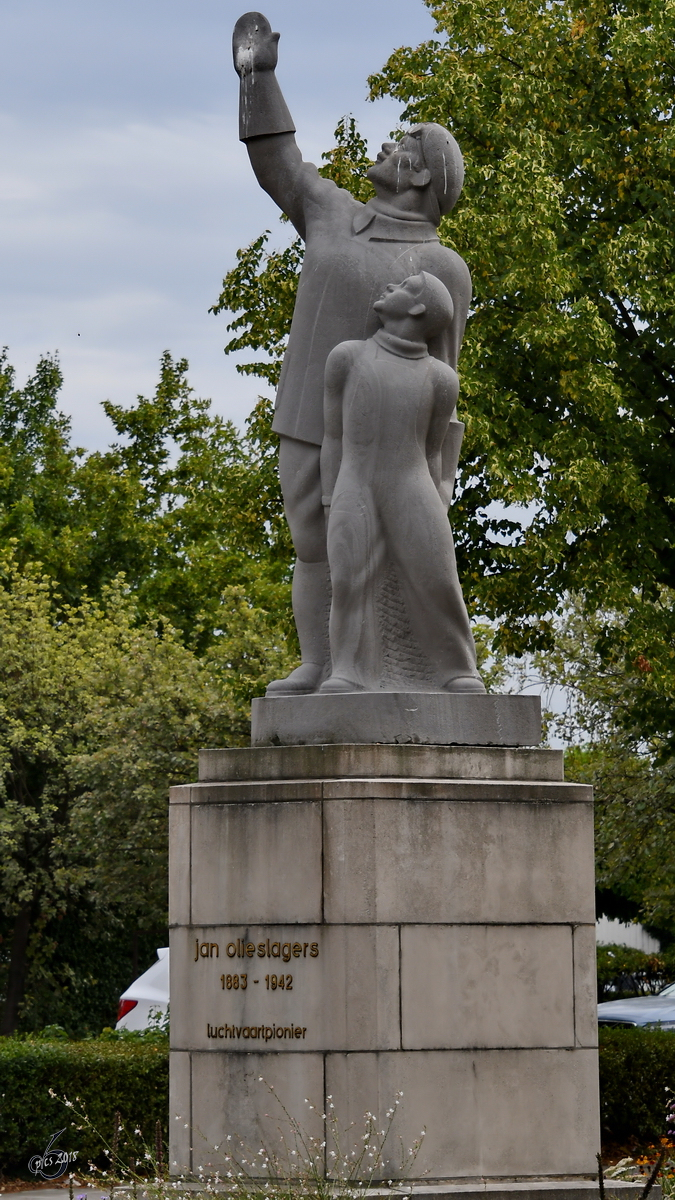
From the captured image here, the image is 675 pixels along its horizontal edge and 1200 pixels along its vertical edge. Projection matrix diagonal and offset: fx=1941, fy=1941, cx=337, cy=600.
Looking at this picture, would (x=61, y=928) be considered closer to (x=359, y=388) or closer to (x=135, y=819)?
(x=135, y=819)

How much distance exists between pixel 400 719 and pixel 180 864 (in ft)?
3.90

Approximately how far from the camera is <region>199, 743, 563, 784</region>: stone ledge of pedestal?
809 cm

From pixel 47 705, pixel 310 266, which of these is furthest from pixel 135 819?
pixel 310 266

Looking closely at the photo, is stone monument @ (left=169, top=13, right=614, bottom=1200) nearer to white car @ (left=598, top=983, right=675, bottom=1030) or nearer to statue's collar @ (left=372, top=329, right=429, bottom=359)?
statue's collar @ (left=372, top=329, right=429, bottom=359)

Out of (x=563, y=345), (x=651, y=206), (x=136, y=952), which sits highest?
(x=651, y=206)

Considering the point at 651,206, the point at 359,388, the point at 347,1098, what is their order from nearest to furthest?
the point at 347,1098
the point at 359,388
the point at 651,206

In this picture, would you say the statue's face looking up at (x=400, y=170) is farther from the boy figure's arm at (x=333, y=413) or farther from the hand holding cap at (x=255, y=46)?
the boy figure's arm at (x=333, y=413)

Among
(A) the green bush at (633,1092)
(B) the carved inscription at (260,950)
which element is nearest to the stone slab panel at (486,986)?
(B) the carved inscription at (260,950)

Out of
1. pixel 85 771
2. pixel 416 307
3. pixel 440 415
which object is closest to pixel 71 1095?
pixel 440 415

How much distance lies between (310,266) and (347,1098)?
3.83 m

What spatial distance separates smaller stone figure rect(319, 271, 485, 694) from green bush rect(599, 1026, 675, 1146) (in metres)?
7.53

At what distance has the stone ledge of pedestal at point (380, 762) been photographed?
318 inches

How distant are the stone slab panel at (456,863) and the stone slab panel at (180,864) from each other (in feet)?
2.74

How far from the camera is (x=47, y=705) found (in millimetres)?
29922
